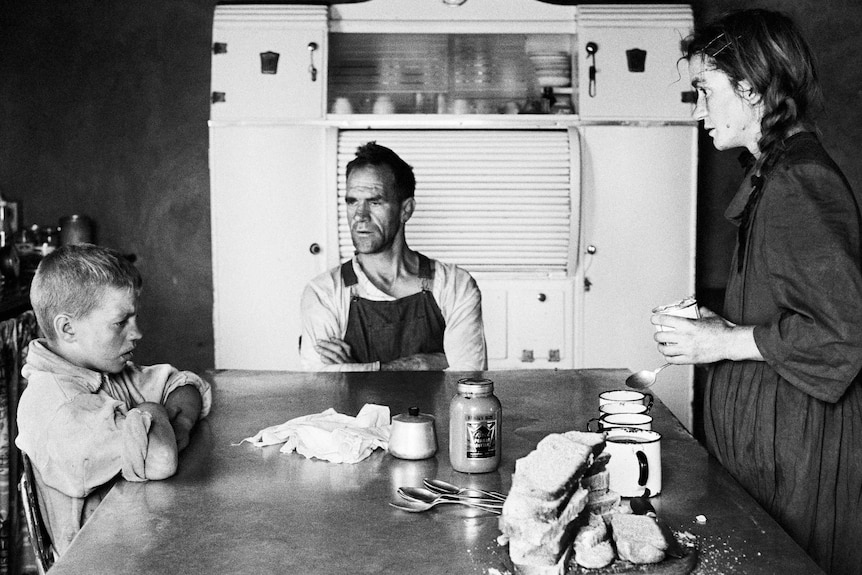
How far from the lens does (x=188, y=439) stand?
2.15m

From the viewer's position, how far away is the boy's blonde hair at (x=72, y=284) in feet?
6.83

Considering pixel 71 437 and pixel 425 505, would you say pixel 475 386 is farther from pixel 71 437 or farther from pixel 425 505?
pixel 71 437

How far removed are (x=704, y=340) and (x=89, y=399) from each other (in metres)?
1.37

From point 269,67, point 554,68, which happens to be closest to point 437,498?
point 269,67

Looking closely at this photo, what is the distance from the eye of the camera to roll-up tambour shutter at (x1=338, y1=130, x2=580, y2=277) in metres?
4.70

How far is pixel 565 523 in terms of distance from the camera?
4.68 feet

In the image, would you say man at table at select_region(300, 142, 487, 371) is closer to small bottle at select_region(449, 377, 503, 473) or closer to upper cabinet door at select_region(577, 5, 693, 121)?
small bottle at select_region(449, 377, 503, 473)

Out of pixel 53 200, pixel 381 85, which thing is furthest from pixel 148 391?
pixel 53 200

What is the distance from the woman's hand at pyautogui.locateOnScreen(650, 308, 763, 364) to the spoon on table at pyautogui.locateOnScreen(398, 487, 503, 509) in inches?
26.5

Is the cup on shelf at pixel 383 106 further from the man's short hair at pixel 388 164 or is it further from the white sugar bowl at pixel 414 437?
the white sugar bowl at pixel 414 437

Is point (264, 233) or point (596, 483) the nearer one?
point (596, 483)

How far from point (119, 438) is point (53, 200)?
156 inches

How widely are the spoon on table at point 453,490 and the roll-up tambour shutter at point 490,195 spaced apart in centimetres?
300

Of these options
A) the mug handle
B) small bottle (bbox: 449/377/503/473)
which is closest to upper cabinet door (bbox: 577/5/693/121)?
small bottle (bbox: 449/377/503/473)
